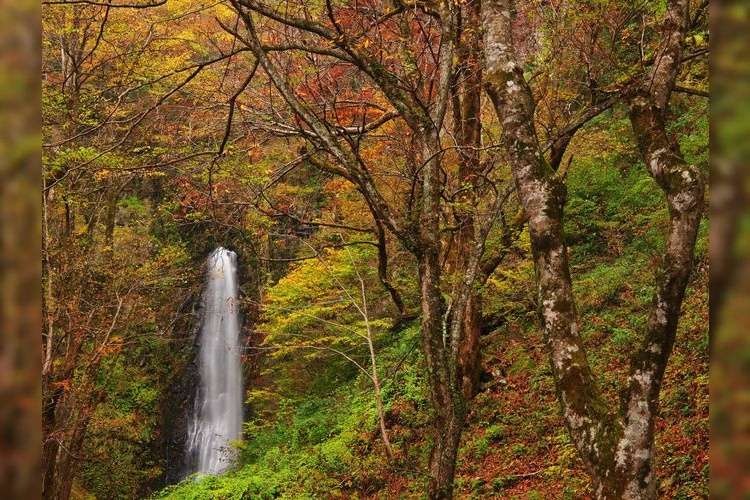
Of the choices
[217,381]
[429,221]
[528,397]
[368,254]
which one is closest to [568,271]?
[429,221]

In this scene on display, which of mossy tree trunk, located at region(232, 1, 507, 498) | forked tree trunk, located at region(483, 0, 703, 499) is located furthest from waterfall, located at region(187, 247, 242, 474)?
forked tree trunk, located at region(483, 0, 703, 499)

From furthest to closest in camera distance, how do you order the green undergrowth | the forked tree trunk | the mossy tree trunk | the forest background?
the forest background
the green undergrowth
the mossy tree trunk
the forked tree trunk

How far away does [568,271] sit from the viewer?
3.33 m

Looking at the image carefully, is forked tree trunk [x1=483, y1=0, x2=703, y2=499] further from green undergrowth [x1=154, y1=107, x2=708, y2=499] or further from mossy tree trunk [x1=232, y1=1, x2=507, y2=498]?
green undergrowth [x1=154, y1=107, x2=708, y2=499]

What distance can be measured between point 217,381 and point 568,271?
744 inches

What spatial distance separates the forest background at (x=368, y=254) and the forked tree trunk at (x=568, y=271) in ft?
4.34

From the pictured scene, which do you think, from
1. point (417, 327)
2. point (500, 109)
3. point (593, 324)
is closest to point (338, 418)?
point (417, 327)

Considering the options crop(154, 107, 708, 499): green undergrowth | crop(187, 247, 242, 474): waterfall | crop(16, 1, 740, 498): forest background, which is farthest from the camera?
crop(187, 247, 242, 474): waterfall

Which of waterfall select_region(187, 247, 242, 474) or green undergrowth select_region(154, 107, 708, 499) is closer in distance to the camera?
green undergrowth select_region(154, 107, 708, 499)

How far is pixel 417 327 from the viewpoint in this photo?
12.0 m

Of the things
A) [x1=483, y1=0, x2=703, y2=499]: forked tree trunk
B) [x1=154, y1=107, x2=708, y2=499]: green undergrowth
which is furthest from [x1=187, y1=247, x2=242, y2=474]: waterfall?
[x1=483, y1=0, x2=703, y2=499]: forked tree trunk

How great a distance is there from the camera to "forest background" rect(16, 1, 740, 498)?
6961 millimetres

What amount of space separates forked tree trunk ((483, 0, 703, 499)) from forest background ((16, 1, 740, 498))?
132 centimetres

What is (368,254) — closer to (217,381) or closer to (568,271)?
(568,271)
